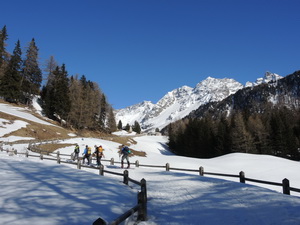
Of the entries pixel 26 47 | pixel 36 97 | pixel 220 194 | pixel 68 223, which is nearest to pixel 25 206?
pixel 68 223

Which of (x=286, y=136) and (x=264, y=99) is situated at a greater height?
(x=264, y=99)

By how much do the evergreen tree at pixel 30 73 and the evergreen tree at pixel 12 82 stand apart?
8.08ft

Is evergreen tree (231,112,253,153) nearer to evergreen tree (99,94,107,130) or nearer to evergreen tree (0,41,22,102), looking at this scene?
evergreen tree (99,94,107,130)

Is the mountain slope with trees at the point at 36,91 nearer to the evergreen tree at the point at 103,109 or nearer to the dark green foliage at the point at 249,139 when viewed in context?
the evergreen tree at the point at 103,109

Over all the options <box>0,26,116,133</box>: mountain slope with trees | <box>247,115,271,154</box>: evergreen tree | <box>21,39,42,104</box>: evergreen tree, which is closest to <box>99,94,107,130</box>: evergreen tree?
<box>0,26,116,133</box>: mountain slope with trees

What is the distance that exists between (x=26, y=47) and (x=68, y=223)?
62.2m

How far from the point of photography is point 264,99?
194 meters

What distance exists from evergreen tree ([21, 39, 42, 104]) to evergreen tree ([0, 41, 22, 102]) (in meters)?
2.46

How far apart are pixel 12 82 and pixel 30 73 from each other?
29.0 ft

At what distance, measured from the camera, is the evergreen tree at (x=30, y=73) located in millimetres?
54125

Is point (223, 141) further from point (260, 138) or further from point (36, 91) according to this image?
point (36, 91)

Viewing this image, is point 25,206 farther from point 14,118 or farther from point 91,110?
point 91,110

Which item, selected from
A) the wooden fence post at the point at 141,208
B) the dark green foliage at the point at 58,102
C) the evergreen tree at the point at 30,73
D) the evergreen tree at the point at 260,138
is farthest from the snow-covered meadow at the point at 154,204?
the evergreen tree at the point at 30,73

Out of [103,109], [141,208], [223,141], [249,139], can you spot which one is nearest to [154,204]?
[141,208]
